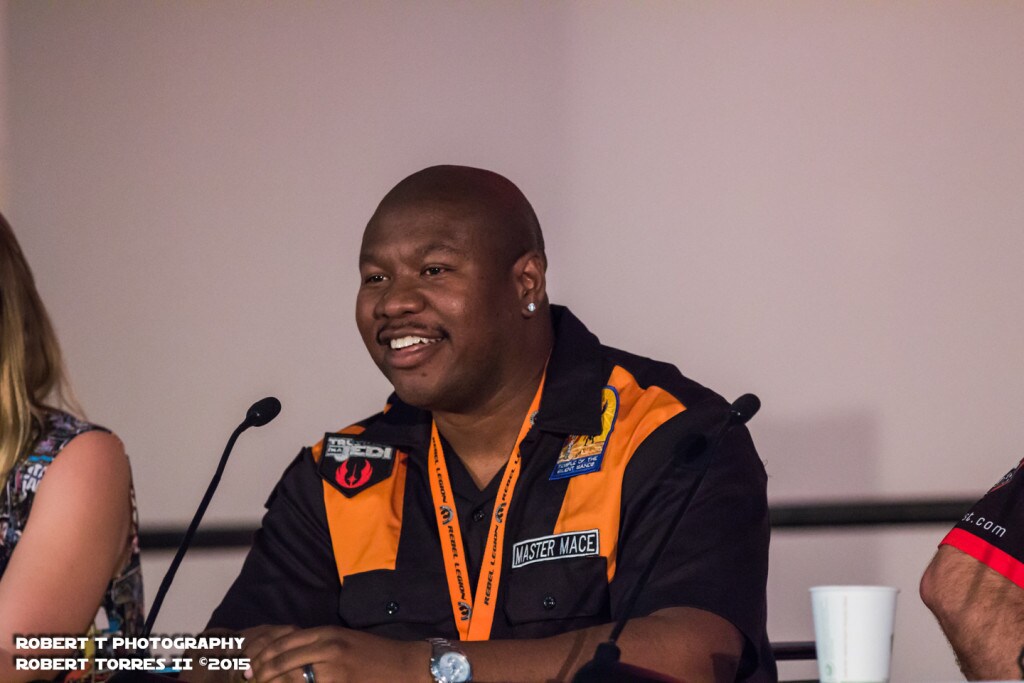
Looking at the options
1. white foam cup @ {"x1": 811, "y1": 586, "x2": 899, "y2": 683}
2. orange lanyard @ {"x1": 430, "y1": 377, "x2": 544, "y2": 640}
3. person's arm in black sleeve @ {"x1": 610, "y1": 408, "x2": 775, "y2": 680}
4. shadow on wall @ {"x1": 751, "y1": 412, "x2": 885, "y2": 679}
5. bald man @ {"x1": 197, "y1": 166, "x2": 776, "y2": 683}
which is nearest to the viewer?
white foam cup @ {"x1": 811, "y1": 586, "x2": 899, "y2": 683}

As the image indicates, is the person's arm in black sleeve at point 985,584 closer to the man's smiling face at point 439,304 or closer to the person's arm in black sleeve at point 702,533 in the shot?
the person's arm in black sleeve at point 702,533

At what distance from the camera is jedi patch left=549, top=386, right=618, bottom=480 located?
2303mm

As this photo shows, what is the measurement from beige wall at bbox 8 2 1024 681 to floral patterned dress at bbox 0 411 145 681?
1040 mm

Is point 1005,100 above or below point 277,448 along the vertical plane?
above

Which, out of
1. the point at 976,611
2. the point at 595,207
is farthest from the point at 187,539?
the point at 595,207

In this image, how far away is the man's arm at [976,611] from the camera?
2152 mm

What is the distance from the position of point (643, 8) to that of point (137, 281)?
5.37 feet

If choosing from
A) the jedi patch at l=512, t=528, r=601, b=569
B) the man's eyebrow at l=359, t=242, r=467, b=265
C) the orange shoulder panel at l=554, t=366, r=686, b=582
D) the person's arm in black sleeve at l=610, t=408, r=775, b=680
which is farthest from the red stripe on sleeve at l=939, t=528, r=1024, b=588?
the man's eyebrow at l=359, t=242, r=467, b=265

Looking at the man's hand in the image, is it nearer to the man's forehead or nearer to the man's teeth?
the man's teeth

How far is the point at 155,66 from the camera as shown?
3.84 m

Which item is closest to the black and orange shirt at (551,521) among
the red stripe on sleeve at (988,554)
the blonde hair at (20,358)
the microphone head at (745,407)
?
the microphone head at (745,407)

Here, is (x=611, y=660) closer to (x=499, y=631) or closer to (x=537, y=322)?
(x=499, y=631)

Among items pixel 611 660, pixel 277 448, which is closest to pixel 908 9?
pixel 277 448

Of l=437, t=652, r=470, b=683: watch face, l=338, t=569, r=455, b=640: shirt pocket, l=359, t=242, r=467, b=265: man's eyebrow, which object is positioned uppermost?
l=359, t=242, r=467, b=265: man's eyebrow
